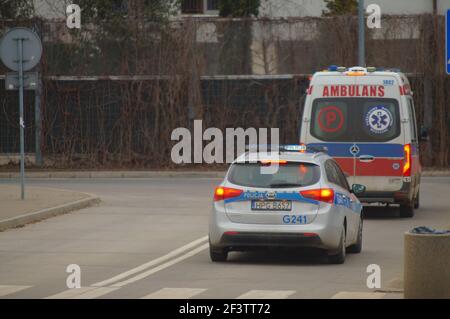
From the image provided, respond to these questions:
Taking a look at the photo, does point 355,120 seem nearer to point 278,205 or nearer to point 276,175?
point 276,175

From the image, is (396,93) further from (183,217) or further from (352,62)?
(352,62)

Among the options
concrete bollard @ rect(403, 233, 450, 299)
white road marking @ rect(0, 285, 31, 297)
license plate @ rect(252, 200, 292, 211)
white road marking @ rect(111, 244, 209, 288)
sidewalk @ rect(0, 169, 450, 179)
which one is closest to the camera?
concrete bollard @ rect(403, 233, 450, 299)

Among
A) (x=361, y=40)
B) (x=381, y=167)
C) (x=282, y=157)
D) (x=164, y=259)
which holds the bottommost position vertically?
(x=164, y=259)

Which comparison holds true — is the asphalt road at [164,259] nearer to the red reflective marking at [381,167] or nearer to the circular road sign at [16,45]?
the red reflective marking at [381,167]

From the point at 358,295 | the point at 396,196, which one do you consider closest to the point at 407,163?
the point at 396,196

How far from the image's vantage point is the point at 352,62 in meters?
35.7

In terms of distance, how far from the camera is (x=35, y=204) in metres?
22.4

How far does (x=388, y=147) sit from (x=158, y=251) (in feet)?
21.3

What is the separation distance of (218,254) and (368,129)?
23.4 feet

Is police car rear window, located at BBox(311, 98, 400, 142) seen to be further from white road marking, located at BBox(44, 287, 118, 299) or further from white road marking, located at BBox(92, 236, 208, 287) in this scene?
white road marking, located at BBox(44, 287, 118, 299)

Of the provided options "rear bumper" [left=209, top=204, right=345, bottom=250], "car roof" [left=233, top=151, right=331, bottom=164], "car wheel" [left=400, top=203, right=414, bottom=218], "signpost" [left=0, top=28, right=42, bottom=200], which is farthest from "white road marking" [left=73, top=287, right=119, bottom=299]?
"signpost" [left=0, top=28, right=42, bottom=200]

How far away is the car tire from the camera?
51.0 feet

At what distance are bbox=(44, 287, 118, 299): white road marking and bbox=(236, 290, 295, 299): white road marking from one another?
58.3 inches
